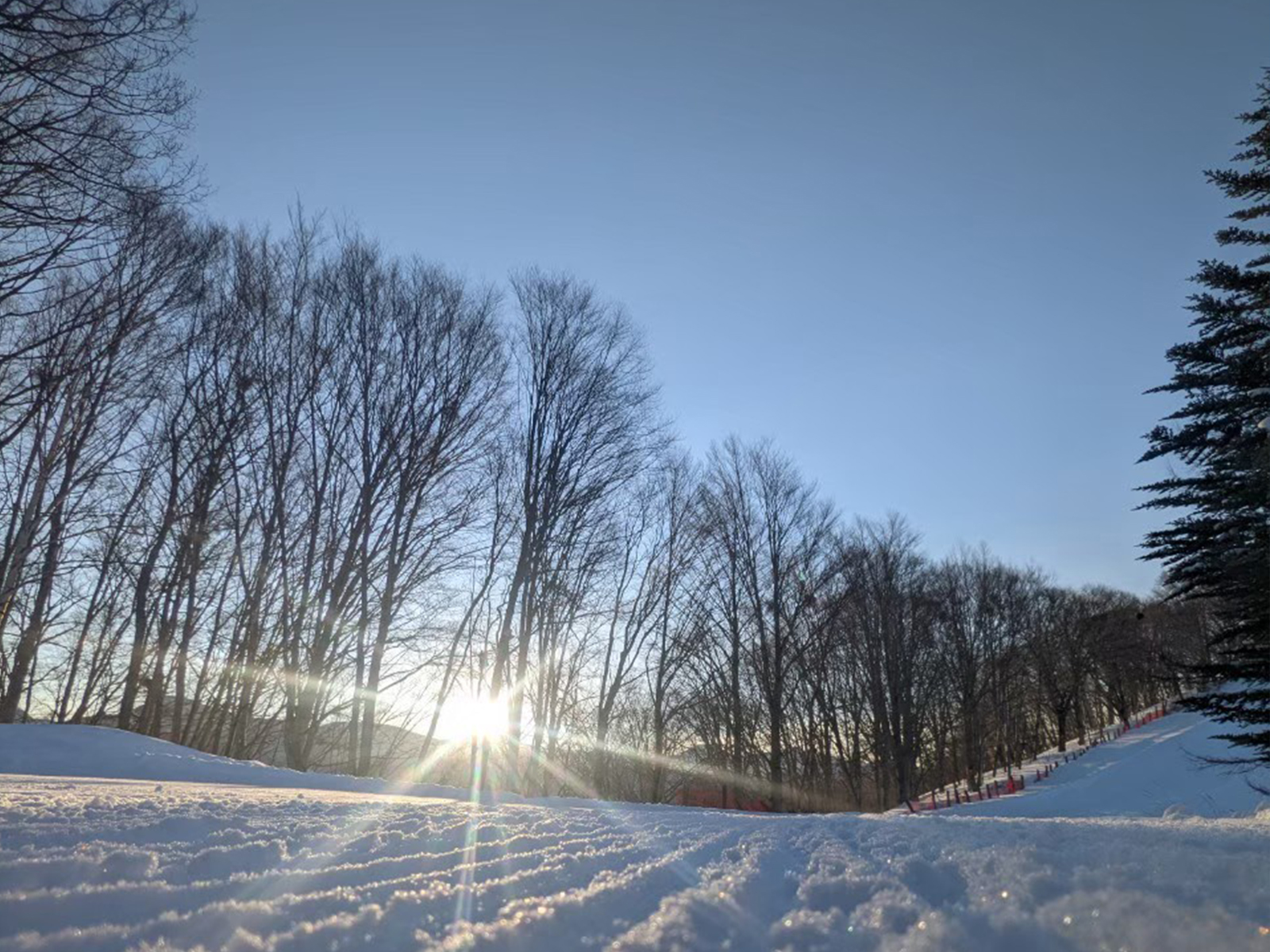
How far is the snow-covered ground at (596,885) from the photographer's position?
1380mm

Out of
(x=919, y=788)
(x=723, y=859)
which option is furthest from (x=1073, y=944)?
(x=919, y=788)

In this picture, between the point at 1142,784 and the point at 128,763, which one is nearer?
the point at 128,763

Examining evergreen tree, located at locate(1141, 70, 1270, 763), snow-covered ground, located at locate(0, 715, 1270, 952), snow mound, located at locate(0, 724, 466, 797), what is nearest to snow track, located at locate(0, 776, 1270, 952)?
snow-covered ground, located at locate(0, 715, 1270, 952)

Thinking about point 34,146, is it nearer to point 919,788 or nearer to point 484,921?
point 484,921

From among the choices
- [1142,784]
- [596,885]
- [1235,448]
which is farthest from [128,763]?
[1142,784]

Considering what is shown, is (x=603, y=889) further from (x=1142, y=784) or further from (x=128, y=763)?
(x=1142, y=784)

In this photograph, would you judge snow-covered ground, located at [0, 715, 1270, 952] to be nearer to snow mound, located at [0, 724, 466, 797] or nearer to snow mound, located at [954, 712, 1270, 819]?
snow mound, located at [0, 724, 466, 797]

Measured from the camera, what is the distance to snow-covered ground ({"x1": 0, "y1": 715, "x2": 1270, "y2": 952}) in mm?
1380

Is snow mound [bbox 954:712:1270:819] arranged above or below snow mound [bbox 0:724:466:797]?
below

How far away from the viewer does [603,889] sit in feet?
5.79

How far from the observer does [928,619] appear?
127ft

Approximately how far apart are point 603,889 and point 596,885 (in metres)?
0.06

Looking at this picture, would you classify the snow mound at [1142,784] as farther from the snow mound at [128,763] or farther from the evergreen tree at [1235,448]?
the snow mound at [128,763]

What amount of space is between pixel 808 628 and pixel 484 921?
28715mm
